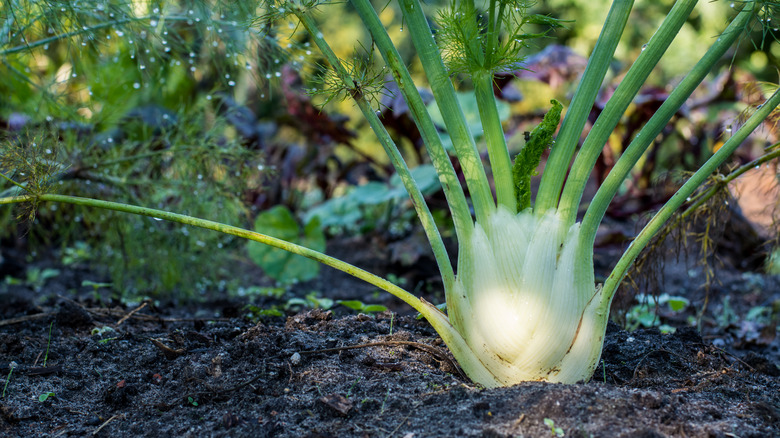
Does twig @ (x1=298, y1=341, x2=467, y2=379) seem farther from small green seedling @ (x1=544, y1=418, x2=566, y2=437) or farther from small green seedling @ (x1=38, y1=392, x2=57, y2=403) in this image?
small green seedling @ (x1=38, y1=392, x2=57, y2=403)

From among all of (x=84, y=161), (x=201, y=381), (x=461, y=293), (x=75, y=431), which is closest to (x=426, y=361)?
(x=461, y=293)

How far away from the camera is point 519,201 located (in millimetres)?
1399

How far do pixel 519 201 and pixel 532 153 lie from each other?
0.12 m

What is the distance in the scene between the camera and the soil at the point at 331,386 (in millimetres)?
1158

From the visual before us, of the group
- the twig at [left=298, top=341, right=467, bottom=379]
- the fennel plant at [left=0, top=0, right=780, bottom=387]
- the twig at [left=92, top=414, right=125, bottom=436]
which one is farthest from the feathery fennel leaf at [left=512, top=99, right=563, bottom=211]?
the twig at [left=92, top=414, right=125, bottom=436]

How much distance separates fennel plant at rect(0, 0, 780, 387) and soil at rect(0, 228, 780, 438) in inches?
4.3

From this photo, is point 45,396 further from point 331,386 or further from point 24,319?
point 331,386

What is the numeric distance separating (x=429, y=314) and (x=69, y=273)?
3030 mm

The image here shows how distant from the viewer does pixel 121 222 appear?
9.11ft

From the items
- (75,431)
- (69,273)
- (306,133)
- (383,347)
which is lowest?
(69,273)

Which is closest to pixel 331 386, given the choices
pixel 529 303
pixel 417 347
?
pixel 417 347

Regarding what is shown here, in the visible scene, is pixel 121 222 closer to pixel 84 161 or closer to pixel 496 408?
pixel 84 161

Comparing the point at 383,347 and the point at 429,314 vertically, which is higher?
the point at 429,314

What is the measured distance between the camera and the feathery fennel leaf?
133 centimetres
